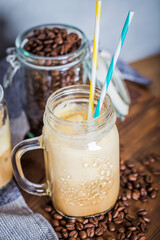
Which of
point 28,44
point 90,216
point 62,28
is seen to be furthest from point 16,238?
point 62,28

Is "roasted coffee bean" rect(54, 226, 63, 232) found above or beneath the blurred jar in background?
beneath

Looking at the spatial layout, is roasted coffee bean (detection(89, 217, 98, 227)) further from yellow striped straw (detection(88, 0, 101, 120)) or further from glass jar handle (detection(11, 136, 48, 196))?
yellow striped straw (detection(88, 0, 101, 120))

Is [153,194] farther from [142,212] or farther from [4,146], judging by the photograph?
[4,146]

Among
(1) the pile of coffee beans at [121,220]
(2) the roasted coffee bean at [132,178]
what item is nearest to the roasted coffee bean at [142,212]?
(1) the pile of coffee beans at [121,220]

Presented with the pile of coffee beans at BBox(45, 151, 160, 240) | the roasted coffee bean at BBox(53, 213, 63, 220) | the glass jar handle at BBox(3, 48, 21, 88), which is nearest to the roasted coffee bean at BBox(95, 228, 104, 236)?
the pile of coffee beans at BBox(45, 151, 160, 240)

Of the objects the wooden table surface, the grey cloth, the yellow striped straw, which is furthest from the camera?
the wooden table surface

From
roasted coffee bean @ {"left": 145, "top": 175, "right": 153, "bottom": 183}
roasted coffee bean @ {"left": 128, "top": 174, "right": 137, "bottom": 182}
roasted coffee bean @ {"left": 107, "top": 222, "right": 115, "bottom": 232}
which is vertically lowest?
roasted coffee bean @ {"left": 107, "top": 222, "right": 115, "bottom": 232}

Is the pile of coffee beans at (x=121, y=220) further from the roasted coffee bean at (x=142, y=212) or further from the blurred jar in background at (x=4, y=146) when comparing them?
the blurred jar in background at (x=4, y=146)

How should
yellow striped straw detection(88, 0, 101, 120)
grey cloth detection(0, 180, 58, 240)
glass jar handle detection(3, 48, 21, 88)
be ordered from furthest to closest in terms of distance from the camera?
glass jar handle detection(3, 48, 21, 88) → grey cloth detection(0, 180, 58, 240) → yellow striped straw detection(88, 0, 101, 120)

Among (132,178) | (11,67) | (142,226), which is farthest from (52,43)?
(142,226)
